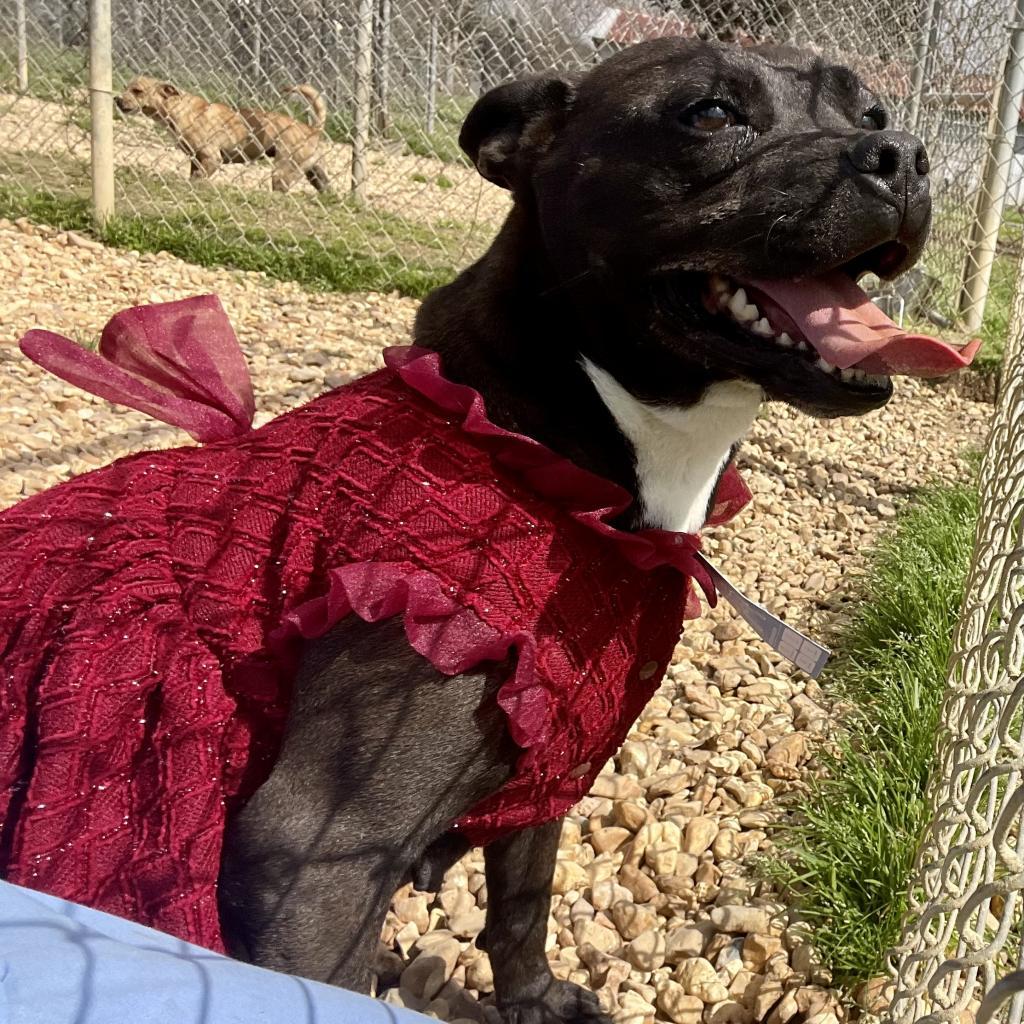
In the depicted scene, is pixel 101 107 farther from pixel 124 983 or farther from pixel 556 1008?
pixel 124 983

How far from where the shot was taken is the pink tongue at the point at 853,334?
1429 millimetres

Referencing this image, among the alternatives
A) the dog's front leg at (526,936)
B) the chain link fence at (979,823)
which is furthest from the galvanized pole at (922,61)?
the dog's front leg at (526,936)

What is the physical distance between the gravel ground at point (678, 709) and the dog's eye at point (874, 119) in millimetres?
1431

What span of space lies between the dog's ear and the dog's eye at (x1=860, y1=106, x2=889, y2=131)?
1.76ft

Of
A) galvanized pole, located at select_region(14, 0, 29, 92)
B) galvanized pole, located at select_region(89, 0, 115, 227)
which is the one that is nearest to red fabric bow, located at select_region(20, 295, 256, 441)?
galvanized pole, located at select_region(89, 0, 115, 227)

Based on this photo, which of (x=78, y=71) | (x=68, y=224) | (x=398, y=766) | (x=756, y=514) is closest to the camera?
(x=398, y=766)

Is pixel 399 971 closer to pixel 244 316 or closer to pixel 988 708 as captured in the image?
pixel 988 708

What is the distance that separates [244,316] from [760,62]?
3.91 metres

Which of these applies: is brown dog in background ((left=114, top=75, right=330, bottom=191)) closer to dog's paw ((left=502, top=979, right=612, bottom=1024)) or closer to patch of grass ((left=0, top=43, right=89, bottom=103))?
patch of grass ((left=0, top=43, right=89, bottom=103))

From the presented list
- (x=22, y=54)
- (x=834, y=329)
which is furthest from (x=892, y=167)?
(x=22, y=54)

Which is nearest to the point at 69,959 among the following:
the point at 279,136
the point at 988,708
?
the point at 988,708

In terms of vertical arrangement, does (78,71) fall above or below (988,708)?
above

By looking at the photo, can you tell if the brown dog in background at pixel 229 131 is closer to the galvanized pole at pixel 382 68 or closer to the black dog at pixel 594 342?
the galvanized pole at pixel 382 68

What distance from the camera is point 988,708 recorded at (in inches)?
66.1
